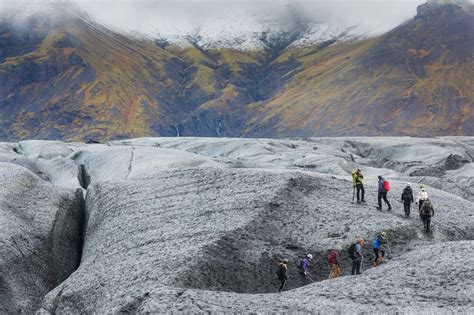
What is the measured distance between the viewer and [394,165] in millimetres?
110062

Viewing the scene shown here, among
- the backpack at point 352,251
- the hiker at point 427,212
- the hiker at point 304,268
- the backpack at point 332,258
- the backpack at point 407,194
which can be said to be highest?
the backpack at point 407,194

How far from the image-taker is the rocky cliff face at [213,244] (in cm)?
2862

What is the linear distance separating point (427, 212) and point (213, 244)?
14725 millimetres

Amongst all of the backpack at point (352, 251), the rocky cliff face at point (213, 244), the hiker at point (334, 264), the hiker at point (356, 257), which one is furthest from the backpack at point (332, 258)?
the rocky cliff face at point (213, 244)

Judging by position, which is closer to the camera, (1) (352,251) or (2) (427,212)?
(1) (352,251)

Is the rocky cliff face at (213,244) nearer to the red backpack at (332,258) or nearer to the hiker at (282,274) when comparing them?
the hiker at (282,274)

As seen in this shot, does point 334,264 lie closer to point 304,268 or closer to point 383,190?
point 304,268

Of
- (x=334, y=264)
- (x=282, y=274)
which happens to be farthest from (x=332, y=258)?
(x=282, y=274)

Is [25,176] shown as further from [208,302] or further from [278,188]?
[208,302]

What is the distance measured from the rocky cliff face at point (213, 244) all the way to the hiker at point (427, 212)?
73 cm

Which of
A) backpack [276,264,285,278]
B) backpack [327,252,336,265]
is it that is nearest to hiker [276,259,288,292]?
backpack [276,264,285,278]

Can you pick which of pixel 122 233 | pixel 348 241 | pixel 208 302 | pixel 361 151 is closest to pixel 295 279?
pixel 348 241

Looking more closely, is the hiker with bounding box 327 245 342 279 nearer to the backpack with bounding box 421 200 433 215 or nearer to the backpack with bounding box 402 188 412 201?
the backpack with bounding box 421 200 433 215

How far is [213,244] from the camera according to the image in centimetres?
3472
